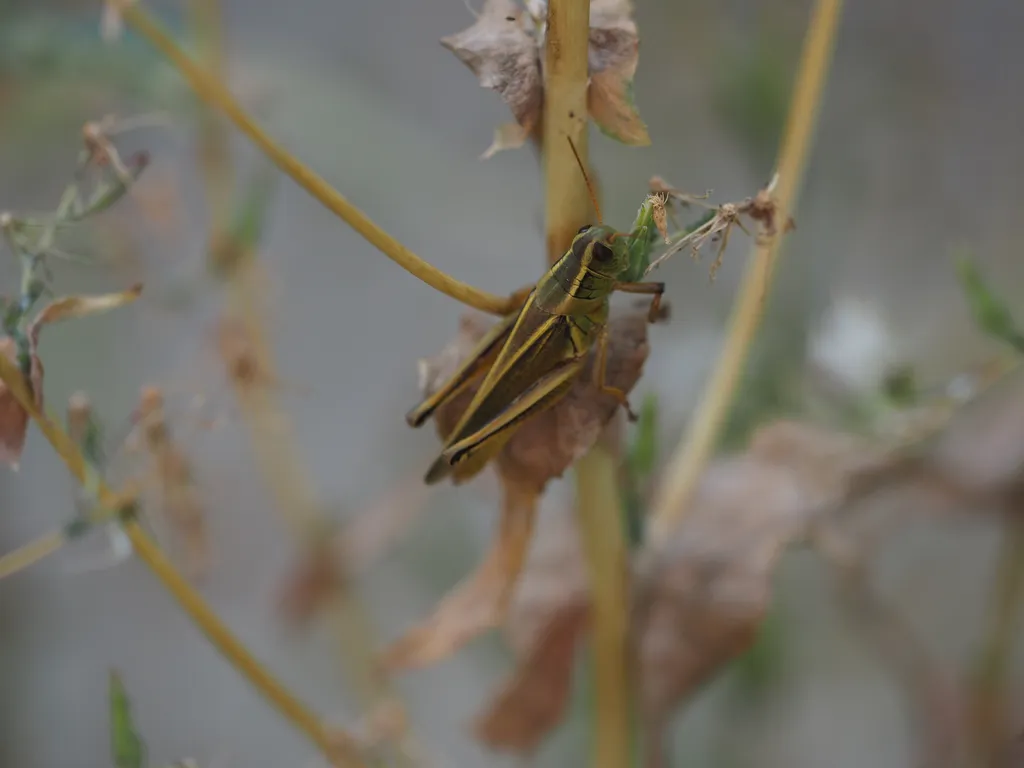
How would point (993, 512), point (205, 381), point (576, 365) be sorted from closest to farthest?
point (576, 365) < point (993, 512) < point (205, 381)

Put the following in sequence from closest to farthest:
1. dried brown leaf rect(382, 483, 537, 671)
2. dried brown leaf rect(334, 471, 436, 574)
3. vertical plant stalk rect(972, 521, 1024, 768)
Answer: dried brown leaf rect(382, 483, 537, 671) → vertical plant stalk rect(972, 521, 1024, 768) → dried brown leaf rect(334, 471, 436, 574)

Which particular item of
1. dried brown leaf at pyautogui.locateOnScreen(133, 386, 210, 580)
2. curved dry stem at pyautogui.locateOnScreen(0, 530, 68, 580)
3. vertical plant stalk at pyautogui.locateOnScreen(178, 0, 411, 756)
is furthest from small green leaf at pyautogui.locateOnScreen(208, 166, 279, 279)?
curved dry stem at pyautogui.locateOnScreen(0, 530, 68, 580)

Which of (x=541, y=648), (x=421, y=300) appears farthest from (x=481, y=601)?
(x=421, y=300)

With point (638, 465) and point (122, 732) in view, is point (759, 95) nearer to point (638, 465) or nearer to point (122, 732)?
point (638, 465)

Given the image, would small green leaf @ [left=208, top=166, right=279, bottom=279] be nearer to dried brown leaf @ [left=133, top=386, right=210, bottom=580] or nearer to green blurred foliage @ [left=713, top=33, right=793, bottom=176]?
dried brown leaf @ [left=133, top=386, right=210, bottom=580]

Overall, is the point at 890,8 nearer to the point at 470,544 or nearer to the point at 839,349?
the point at 839,349

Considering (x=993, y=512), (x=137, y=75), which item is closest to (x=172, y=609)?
(x=137, y=75)

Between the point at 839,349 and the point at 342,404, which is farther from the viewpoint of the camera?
the point at 342,404
